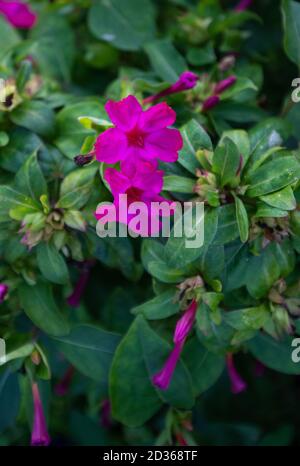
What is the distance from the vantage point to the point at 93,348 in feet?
3.91

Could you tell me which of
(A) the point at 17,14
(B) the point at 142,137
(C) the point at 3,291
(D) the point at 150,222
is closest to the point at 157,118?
(B) the point at 142,137

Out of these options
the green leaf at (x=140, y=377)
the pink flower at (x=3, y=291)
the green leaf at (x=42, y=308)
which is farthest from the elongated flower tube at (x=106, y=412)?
the pink flower at (x=3, y=291)

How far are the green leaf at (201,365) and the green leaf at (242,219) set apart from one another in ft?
1.05

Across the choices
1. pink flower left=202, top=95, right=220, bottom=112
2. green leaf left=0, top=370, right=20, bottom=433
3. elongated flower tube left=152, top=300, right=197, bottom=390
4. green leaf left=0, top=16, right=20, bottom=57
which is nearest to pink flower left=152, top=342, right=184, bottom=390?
elongated flower tube left=152, top=300, right=197, bottom=390

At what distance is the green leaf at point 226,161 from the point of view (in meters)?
0.97

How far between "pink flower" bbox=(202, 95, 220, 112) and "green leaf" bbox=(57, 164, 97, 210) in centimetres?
26

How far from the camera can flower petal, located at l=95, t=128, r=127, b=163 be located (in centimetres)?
92

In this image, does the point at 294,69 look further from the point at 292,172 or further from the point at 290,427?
the point at 290,427

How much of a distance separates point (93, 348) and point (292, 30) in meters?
0.71

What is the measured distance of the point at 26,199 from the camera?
1034mm

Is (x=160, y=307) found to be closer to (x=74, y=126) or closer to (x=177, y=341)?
(x=177, y=341)

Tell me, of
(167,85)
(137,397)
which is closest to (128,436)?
(137,397)

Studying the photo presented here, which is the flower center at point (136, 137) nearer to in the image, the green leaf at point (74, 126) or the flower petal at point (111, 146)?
the flower petal at point (111, 146)

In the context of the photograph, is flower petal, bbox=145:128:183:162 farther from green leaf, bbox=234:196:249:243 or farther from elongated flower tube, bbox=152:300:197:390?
elongated flower tube, bbox=152:300:197:390
